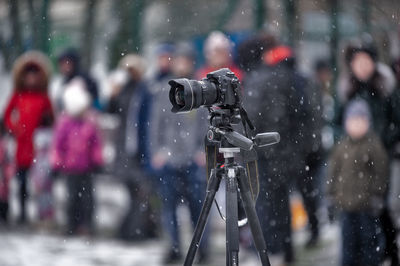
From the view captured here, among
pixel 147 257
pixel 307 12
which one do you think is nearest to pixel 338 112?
pixel 307 12

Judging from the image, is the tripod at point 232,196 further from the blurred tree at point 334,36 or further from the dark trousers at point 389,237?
the blurred tree at point 334,36

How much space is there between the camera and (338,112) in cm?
326

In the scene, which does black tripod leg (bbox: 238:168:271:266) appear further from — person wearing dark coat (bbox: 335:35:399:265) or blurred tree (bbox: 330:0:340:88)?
blurred tree (bbox: 330:0:340:88)

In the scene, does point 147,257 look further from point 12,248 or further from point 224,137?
point 224,137

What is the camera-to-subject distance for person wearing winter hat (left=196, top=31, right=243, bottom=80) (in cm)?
301

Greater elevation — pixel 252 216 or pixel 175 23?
pixel 175 23

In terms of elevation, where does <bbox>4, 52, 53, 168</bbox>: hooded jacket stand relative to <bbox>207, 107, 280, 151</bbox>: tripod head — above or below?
above

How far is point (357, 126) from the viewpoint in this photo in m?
3.19

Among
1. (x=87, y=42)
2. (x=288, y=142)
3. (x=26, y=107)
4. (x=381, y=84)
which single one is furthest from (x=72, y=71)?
(x=381, y=84)

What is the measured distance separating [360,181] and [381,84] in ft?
1.63

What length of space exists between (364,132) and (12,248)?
90.9 inches

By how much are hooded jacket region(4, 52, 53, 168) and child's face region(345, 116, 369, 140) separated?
74.5 inches

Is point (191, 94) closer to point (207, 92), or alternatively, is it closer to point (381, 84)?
point (207, 92)

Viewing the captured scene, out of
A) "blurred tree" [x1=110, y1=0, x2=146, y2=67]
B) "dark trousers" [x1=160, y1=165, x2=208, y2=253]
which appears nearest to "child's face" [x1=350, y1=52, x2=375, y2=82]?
"dark trousers" [x1=160, y1=165, x2=208, y2=253]
